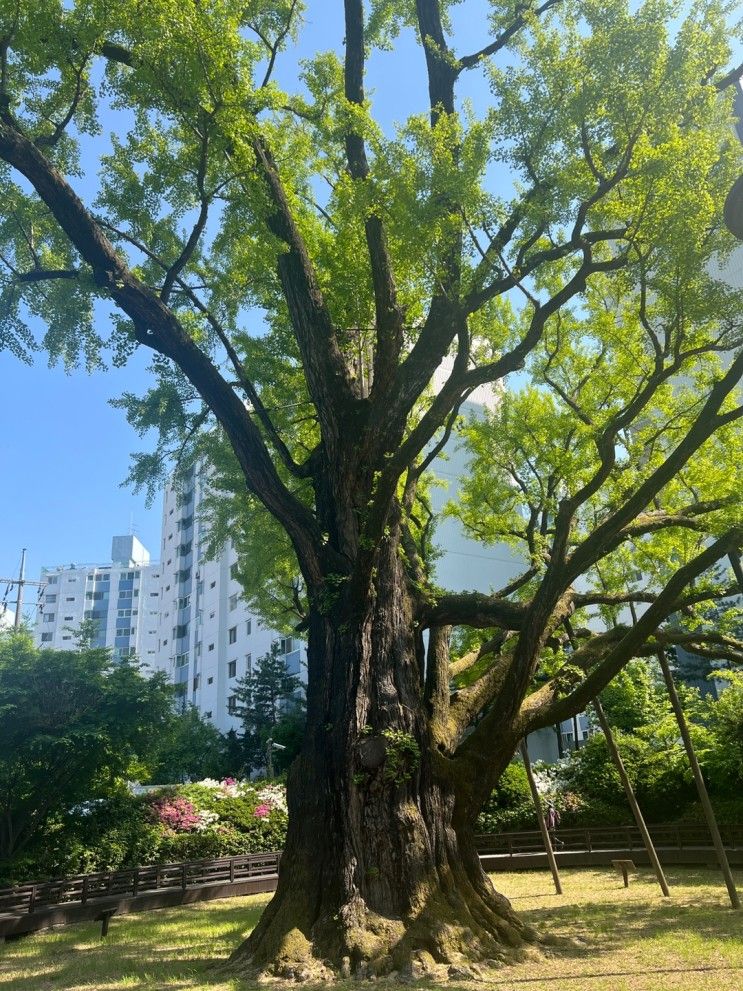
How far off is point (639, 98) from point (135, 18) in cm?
536

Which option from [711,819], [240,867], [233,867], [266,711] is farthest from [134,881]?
[266,711]

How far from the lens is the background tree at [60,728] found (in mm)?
12773

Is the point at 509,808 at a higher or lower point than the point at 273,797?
lower

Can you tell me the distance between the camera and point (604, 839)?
16.6 metres

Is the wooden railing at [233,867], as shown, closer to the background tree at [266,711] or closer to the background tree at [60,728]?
the background tree at [60,728]

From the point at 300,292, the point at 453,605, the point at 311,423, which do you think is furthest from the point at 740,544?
the point at 311,423

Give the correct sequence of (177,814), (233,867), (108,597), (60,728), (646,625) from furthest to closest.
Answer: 1. (108,597)
2. (177,814)
3. (233,867)
4. (60,728)
5. (646,625)

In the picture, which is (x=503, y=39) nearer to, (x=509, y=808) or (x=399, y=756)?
(x=399, y=756)

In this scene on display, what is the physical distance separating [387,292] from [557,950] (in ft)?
24.1

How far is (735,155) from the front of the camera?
30.5ft

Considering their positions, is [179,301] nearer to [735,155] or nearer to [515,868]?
[735,155]

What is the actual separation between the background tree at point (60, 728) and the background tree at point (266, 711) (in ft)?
52.6

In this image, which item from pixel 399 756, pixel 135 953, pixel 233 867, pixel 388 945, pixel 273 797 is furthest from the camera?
pixel 273 797

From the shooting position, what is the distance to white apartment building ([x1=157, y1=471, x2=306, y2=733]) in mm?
40938
